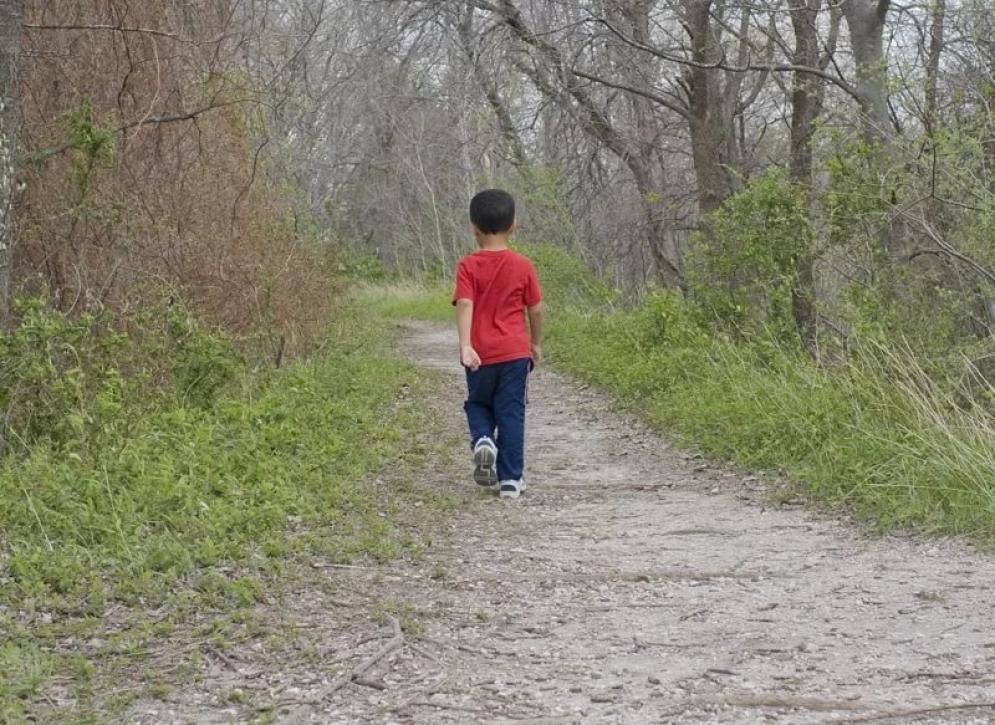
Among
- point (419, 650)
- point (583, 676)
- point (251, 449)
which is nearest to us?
point (583, 676)

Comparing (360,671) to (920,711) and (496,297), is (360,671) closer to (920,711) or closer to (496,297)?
(920,711)

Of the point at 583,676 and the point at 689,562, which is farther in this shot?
the point at 689,562

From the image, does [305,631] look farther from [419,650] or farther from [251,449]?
[251,449]

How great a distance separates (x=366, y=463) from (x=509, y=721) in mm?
4003

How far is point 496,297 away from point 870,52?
21.7 feet

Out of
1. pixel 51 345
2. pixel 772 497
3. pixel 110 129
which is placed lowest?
pixel 772 497

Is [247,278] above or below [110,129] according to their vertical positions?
below

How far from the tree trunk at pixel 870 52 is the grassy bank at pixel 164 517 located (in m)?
4.91

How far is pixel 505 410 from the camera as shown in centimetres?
682

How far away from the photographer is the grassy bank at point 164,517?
402cm

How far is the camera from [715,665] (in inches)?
148

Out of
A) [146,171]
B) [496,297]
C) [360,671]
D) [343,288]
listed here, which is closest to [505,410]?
[496,297]

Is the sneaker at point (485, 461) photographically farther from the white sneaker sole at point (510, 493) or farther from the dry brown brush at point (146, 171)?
the dry brown brush at point (146, 171)

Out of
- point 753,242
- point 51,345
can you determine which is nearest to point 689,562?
point 51,345
